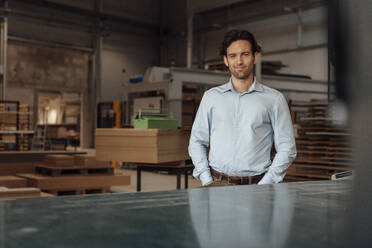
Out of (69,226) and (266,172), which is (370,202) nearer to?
(69,226)

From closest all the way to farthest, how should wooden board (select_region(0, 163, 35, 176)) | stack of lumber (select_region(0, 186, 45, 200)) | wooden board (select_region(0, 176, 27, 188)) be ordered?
1. stack of lumber (select_region(0, 186, 45, 200))
2. wooden board (select_region(0, 176, 27, 188))
3. wooden board (select_region(0, 163, 35, 176))

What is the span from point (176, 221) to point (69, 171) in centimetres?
673

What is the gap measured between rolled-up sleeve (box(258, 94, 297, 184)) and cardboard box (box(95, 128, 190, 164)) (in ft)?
4.99

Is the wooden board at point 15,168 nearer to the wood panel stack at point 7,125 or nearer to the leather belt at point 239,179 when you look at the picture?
the wood panel stack at point 7,125

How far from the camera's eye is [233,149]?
254 cm

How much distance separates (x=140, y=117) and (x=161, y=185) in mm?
4736

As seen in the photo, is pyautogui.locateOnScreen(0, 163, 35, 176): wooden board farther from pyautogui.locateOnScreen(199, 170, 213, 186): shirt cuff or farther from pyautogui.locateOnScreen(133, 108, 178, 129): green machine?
pyautogui.locateOnScreen(199, 170, 213, 186): shirt cuff

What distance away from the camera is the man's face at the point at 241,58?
2.64 metres

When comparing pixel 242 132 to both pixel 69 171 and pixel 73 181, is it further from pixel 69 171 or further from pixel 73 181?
pixel 69 171

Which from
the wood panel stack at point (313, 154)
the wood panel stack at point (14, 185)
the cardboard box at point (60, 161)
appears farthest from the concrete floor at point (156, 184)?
the wood panel stack at point (313, 154)

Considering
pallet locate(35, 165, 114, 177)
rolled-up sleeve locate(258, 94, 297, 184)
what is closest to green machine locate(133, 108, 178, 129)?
rolled-up sleeve locate(258, 94, 297, 184)

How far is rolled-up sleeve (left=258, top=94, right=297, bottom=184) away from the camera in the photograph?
239cm

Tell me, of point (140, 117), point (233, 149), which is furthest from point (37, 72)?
point (233, 149)

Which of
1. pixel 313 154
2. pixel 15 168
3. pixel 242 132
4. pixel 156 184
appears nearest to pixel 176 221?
pixel 242 132
